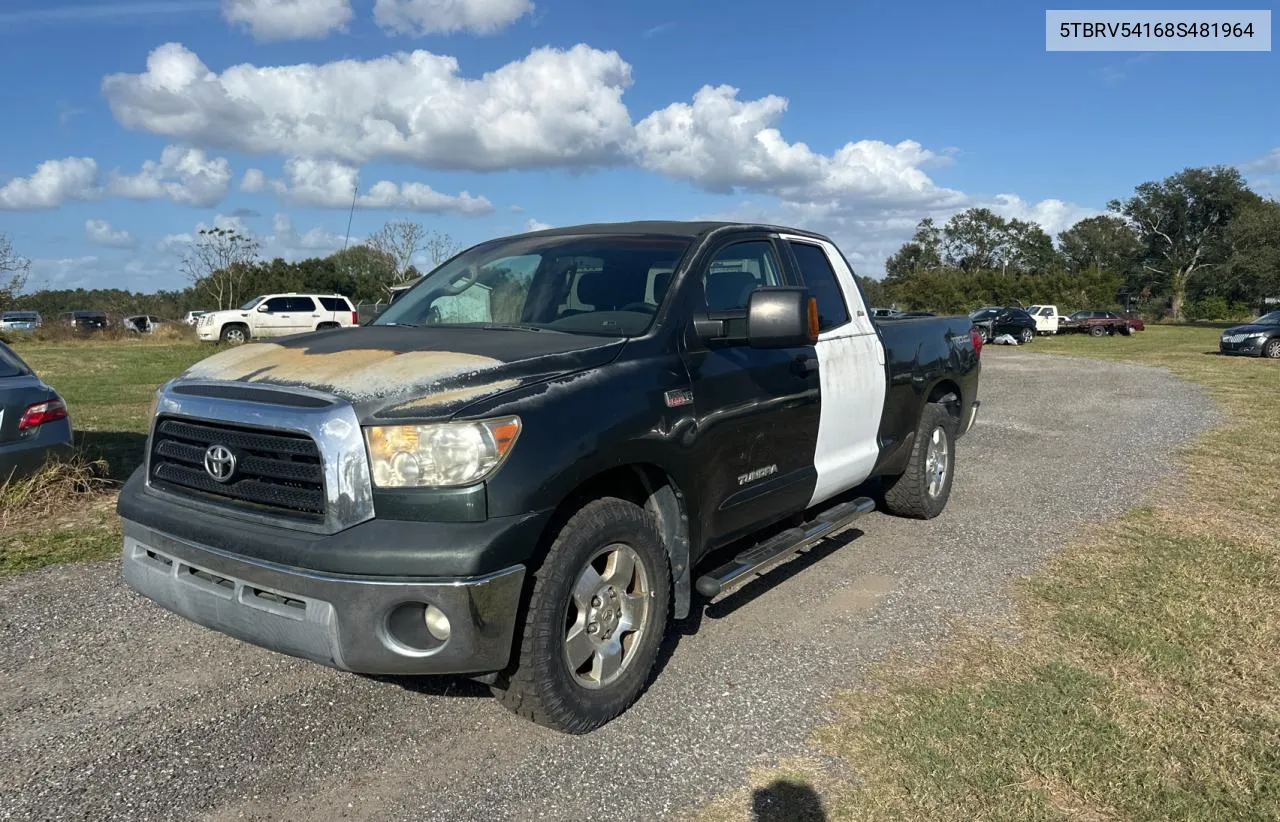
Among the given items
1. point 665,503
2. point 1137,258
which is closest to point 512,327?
point 665,503

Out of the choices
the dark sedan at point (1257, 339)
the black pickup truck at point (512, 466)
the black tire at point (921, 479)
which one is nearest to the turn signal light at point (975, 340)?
the black tire at point (921, 479)

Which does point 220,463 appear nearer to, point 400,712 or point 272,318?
point 400,712

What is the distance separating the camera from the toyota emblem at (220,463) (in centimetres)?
296

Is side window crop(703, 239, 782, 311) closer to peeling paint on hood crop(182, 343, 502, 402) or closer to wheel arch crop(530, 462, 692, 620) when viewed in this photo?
wheel arch crop(530, 462, 692, 620)

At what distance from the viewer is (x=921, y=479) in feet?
19.2

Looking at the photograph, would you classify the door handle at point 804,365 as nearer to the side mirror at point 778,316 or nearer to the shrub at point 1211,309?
the side mirror at point 778,316

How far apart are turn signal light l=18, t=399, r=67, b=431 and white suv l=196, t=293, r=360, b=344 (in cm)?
2063

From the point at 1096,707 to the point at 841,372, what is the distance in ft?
6.43

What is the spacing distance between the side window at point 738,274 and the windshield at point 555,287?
8.1 inches

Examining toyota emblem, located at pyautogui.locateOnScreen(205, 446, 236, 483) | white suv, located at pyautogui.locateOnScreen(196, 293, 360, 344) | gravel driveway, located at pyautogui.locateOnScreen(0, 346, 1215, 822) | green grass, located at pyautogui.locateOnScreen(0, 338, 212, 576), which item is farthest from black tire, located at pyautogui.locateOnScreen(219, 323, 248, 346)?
toyota emblem, located at pyautogui.locateOnScreen(205, 446, 236, 483)

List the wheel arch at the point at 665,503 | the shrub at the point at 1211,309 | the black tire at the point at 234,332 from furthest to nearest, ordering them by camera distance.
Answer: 1. the shrub at the point at 1211,309
2. the black tire at the point at 234,332
3. the wheel arch at the point at 665,503

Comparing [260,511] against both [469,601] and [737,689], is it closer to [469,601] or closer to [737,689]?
[469,601]

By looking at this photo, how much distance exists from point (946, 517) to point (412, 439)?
4641 millimetres

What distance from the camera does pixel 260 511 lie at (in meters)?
2.92
